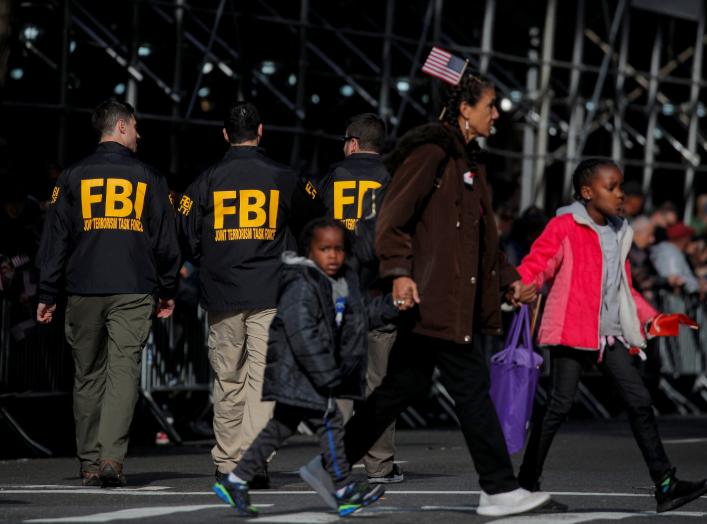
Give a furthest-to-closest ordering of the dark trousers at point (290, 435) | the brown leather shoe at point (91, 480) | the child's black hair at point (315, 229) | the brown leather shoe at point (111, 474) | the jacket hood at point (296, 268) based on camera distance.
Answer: the brown leather shoe at point (91, 480) → the brown leather shoe at point (111, 474) → the child's black hair at point (315, 229) → the jacket hood at point (296, 268) → the dark trousers at point (290, 435)

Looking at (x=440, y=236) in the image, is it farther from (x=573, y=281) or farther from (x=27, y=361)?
(x=27, y=361)

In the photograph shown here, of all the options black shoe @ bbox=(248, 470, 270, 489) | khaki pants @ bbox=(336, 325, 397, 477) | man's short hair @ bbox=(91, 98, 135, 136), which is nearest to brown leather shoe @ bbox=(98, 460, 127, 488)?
black shoe @ bbox=(248, 470, 270, 489)

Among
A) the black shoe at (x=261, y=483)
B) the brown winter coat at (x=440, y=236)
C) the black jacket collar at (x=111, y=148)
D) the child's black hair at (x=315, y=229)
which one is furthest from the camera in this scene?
the black jacket collar at (x=111, y=148)

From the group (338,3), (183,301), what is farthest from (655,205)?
(183,301)

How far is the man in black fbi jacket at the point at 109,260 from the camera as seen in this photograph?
33.4 feet

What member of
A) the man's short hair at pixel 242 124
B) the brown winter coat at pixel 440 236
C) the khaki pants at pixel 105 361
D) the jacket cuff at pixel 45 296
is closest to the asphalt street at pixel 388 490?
the khaki pants at pixel 105 361

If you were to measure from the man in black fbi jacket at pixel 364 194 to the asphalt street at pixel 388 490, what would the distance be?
0.61ft

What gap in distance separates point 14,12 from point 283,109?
346 inches

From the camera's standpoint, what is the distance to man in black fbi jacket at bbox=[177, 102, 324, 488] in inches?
390

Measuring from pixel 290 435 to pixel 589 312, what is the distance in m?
1.74

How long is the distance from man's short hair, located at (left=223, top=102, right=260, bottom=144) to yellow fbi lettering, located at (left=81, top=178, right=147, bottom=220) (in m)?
0.63

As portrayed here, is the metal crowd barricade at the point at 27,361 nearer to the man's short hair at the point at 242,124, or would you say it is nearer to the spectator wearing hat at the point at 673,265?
the man's short hair at the point at 242,124

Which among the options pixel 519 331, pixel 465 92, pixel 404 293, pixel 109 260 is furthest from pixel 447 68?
pixel 109 260

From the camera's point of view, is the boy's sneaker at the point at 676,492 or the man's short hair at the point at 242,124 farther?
the man's short hair at the point at 242,124
